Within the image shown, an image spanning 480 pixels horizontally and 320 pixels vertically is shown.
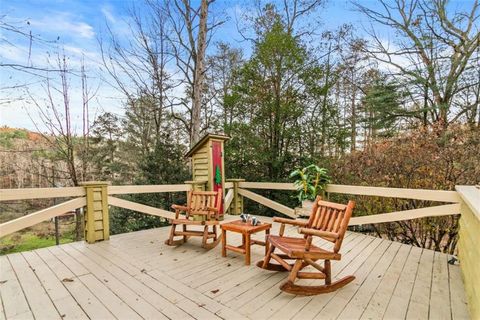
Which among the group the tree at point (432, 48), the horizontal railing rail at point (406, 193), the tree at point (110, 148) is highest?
the tree at point (432, 48)

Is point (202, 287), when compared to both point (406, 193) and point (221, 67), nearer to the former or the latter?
point (406, 193)

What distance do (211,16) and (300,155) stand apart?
5.44 metres

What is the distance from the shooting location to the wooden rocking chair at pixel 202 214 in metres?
3.47

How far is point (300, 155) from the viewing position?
283 inches

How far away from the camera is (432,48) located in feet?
29.3

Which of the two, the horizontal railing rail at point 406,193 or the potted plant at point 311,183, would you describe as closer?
the horizontal railing rail at point 406,193

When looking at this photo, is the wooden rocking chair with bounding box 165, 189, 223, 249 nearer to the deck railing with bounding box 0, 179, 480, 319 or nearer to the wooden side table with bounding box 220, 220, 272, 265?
the wooden side table with bounding box 220, 220, 272, 265

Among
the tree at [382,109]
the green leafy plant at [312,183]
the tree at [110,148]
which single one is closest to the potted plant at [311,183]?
the green leafy plant at [312,183]

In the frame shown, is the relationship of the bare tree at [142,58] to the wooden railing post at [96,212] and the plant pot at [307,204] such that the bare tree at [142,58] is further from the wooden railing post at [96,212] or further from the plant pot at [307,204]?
the plant pot at [307,204]

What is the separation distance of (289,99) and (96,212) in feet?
17.8

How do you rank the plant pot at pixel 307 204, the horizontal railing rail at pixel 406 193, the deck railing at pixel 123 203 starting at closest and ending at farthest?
the deck railing at pixel 123 203, the horizontal railing rail at pixel 406 193, the plant pot at pixel 307 204

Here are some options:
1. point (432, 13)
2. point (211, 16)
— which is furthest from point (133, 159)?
point (432, 13)

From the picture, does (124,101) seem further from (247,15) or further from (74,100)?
(247,15)

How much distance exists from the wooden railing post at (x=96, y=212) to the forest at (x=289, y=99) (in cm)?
245
